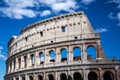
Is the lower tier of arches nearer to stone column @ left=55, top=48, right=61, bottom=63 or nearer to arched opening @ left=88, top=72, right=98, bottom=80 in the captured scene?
arched opening @ left=88, top=72, right=98, bottom=80

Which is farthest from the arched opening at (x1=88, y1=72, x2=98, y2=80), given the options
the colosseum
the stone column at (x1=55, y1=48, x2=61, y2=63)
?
the stone column at (x1=55, y1=48, x2=61, y2=63)

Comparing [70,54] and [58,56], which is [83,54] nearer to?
[70,54]

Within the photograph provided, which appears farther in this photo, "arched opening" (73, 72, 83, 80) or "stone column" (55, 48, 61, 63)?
"stone column" (55, 48, 61, 63)

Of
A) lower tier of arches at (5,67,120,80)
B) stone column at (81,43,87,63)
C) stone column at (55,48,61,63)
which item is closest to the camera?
lower tier of arches at (5,67,120,80)

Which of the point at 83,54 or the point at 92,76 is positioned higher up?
the point at 83,54

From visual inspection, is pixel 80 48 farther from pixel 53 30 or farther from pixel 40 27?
pixel 40 27

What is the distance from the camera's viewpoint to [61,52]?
1465 inches

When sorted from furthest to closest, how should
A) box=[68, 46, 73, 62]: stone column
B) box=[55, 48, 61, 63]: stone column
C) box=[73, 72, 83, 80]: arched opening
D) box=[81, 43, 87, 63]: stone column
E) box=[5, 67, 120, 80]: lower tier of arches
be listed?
box=[55, 48, 61, 63]: stone column < box=[68, 46, 73, 62]: stone column < box=[73, 72, 83, 80]: arched opening < box=[81, 43, 87, 63]: stone column < box=[5, 67, 120, 80]: lower tier of arches

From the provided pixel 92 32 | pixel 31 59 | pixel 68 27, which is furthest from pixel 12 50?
pixel 92 32

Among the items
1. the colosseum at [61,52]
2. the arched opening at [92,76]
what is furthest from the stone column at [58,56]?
the arched opening at [92,76]

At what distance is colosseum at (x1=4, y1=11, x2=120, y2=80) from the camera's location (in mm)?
33625

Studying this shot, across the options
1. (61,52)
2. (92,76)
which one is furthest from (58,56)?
(92,76)

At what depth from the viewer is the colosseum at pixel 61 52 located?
110 feet

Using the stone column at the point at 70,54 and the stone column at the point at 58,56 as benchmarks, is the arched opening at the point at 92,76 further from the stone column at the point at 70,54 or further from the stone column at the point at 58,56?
the stone column at the point at 58,56
